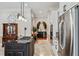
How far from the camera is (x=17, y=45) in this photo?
4.57m

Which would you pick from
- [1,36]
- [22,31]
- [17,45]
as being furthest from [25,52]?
[1,36]

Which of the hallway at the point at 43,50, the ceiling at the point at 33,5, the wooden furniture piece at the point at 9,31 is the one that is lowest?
the hallway at the point at 43,50

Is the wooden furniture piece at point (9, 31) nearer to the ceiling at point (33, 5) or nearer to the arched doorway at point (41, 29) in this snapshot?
the ceiling at point (33, 5)

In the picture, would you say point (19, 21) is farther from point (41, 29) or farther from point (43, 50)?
point (41, 29)

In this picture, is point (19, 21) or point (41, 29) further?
point (41, 29)

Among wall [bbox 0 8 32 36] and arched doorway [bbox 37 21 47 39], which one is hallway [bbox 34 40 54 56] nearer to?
wall [bbox 0 8 32 36]

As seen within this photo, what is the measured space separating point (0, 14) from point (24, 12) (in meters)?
1.60

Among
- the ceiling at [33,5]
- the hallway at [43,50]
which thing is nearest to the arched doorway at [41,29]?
the hallway at [43,50]

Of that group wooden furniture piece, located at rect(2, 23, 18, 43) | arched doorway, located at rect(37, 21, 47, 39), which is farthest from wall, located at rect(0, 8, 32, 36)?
arched doorway, located at rect(37, 21, 47, 39)

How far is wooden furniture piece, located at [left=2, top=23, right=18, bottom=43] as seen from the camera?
912 centimetres

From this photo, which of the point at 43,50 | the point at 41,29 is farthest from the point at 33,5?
the point at 41,29

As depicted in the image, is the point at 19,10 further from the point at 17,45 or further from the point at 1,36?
the point at 17,45

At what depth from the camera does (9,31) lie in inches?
370

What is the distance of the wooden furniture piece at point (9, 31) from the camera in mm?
9125
